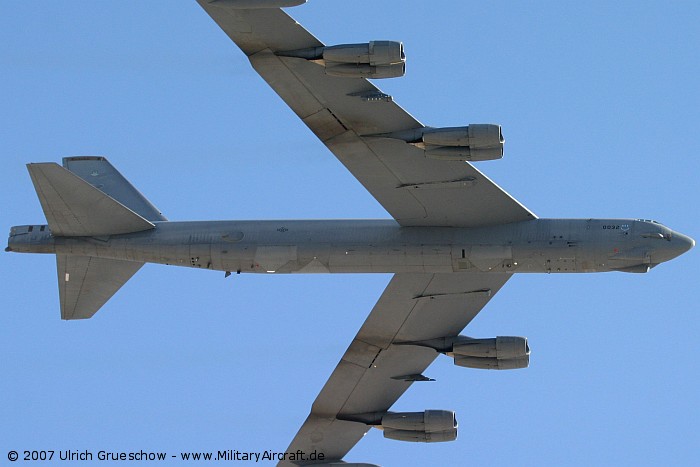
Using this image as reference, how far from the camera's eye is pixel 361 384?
59.9m

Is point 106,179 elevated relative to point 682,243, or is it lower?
elevated

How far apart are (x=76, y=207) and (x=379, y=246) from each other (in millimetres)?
11510

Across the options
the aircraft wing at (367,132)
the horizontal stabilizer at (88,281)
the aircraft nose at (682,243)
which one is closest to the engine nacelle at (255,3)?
the aircraft wing at (367,132)

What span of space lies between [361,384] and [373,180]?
1101cm

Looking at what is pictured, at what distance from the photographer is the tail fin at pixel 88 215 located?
52969mm

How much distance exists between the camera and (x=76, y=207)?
53.5m

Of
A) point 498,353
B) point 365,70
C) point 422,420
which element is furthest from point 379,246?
point 422,420

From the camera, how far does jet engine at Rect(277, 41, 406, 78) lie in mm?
47531

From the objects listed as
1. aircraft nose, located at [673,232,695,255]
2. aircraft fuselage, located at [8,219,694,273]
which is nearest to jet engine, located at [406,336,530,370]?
aircraft fuselage, located at [8,219,694,273]

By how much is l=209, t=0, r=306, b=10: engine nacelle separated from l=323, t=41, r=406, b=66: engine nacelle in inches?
97.7

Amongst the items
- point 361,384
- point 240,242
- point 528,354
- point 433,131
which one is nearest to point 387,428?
point 361,384

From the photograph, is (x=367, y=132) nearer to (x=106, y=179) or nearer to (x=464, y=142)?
(x=464, y=142)

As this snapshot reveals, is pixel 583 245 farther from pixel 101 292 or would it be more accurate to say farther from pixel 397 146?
pixel 101 292

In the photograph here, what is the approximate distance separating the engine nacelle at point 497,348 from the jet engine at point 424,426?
310 centimetres
